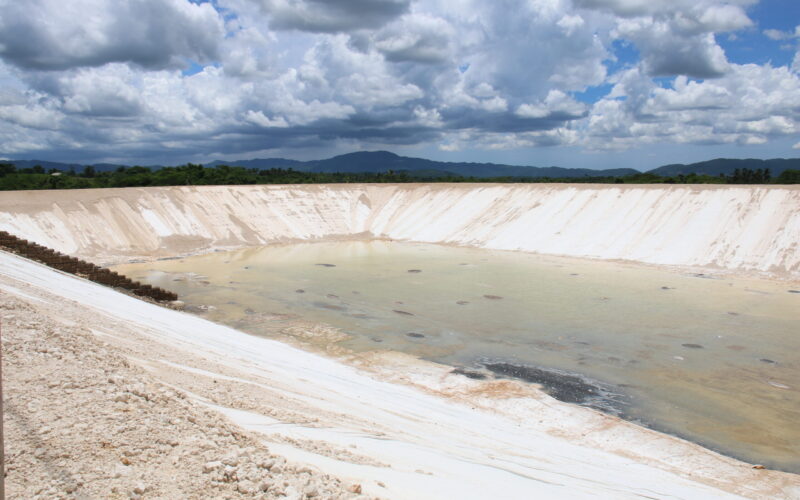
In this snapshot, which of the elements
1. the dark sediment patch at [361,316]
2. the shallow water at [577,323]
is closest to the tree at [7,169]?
the shallow water at [577,323]

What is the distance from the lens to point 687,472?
29.1 feet

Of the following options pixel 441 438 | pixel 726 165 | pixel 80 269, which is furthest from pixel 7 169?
pixel 726 165

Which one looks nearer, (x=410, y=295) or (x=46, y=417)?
(x=46, y=417)

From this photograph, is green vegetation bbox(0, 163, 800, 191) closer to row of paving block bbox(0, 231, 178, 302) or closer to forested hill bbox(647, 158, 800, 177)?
row of paving block bbox(0, 231, 178, 302)

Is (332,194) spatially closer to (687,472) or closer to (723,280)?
(723,280)

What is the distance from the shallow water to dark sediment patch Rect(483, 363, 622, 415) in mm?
49

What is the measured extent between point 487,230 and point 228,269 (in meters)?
20.2

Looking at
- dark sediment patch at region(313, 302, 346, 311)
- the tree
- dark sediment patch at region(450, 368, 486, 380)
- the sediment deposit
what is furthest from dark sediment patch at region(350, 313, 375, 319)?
the tree

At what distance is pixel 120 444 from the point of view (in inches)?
186

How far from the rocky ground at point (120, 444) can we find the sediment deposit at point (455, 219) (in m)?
28.0

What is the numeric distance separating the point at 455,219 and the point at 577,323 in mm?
26254

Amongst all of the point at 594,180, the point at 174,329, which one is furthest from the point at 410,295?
the point at 594,180

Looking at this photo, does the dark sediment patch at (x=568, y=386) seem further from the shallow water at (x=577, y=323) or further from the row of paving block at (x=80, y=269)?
the row of paving block at (x=80, y=269)

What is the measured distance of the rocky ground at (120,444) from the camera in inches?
164
